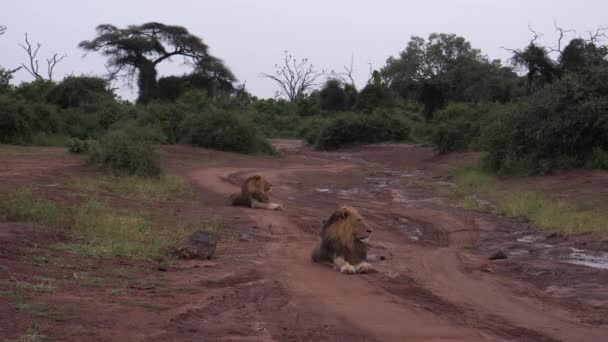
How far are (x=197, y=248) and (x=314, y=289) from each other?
91.9 inches

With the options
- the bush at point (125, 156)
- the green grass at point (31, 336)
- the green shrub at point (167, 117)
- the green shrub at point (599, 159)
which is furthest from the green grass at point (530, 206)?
the green shrub at point (167, 117)

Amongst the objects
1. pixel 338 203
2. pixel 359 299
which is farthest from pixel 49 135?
pixel 359 299

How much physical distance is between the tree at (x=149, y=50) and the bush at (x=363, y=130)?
10.3 meters

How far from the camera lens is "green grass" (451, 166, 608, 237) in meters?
13.0

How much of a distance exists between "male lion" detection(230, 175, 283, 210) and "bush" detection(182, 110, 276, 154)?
2149 centimetres

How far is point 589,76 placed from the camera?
74.6 ft

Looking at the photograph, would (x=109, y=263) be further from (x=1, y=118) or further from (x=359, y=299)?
(x=1, y=118)

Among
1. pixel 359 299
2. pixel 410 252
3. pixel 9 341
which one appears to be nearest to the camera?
pixel 9 341

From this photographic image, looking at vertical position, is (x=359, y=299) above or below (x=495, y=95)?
below

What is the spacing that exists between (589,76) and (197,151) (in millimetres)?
18590

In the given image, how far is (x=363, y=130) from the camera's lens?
48.0m

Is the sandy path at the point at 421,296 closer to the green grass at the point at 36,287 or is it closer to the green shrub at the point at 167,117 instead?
the green grass at the point at 36,287

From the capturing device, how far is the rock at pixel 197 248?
969cm

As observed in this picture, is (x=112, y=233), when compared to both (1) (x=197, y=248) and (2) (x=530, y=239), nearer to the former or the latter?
(1) (x=197, y=248)
